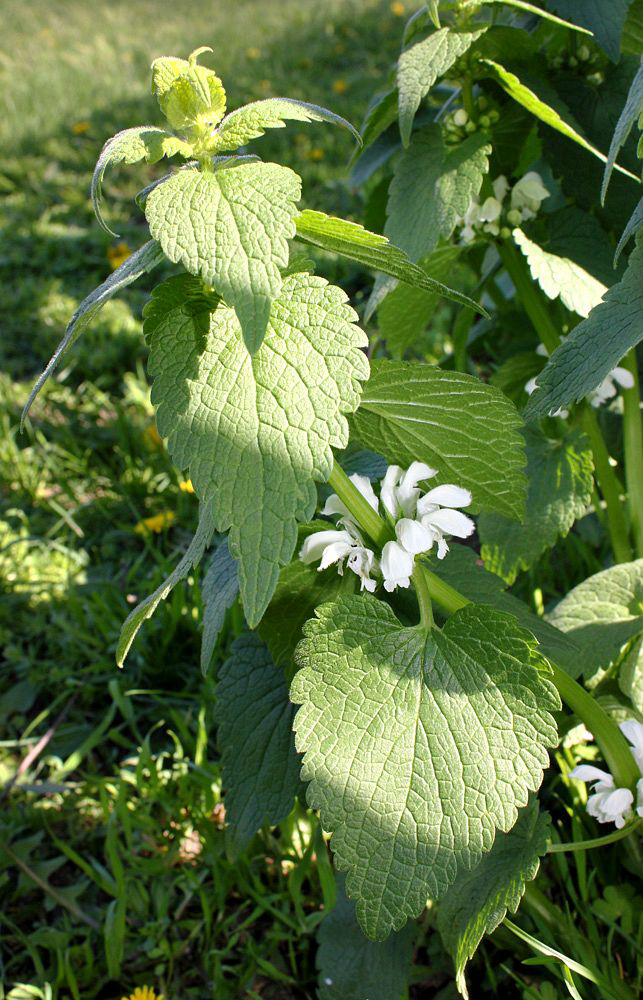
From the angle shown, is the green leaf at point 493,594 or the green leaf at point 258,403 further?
the green leaf at point 493,594

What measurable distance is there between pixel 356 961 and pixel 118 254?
9.37 feet

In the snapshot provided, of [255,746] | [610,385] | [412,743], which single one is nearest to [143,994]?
[255,746]

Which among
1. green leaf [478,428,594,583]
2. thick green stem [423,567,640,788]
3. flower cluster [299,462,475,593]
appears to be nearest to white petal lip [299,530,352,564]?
flower cluster [299,462,475,593]

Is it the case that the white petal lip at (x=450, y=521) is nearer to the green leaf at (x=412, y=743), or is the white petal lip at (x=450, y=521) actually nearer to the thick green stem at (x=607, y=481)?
the green leaf at (x=412, y=743)

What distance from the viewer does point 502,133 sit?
1.56 meters

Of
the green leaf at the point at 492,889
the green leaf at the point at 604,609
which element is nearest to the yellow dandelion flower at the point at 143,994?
the green leaf at the point at 492,889

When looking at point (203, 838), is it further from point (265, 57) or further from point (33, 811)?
point (265, 57)

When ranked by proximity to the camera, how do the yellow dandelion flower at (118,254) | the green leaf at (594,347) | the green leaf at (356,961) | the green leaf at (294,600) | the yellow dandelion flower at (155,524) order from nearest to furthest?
the green leaf at (594,347)
the green leaf at (294,600)
the green leaf at (356,961)
the yellow dandelion flower at (155,524)
the yellow dandelion flower at (118,254)

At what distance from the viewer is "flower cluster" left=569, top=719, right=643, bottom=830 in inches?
47.5

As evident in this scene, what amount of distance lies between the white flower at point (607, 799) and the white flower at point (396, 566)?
42 centimetres

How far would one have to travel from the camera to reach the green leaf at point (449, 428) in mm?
1065

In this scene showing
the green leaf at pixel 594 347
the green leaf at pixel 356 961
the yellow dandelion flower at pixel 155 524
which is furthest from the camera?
the yellow dandelion flower at pixel 155 524

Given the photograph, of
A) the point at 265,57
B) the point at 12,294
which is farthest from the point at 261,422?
the point at 265,57

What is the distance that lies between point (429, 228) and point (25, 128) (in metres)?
4.53
